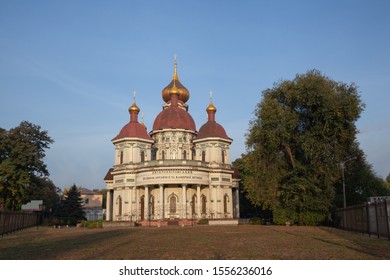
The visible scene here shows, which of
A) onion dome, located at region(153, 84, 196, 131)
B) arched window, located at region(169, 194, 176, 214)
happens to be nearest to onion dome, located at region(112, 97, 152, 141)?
onion dome, located at region(153, 84, 196, 131)

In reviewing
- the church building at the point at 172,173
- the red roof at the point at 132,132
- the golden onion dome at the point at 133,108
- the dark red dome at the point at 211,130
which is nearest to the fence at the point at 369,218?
the church building at the point at 172,173

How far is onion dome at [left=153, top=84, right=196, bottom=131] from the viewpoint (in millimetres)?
55000

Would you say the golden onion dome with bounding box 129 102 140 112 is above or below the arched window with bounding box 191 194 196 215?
above

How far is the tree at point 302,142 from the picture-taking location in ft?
109

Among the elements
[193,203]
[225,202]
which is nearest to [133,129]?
[193,203]

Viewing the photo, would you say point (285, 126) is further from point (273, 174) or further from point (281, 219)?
point (281, 219)

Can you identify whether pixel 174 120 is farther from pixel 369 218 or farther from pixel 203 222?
pixel 369 218

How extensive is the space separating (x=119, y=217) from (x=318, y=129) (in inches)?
1178

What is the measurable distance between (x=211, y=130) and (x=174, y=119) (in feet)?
18.3

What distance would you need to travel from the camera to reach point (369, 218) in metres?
23.5

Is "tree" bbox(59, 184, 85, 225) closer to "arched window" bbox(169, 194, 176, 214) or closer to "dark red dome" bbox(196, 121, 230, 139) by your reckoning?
"arched window" bbox(169, 194, 176, 214)

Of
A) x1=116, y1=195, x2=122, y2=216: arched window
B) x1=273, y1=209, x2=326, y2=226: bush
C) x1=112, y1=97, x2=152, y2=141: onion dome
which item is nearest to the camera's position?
x1=273, y1=209, x2=326, y2=226: bush

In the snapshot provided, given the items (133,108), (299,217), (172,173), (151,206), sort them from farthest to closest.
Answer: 1. (133,108)
2. (151,206)
3. (172,173)
4. (299,217)

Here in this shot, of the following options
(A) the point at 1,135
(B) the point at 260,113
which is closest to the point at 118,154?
(A) the point at 1,135
